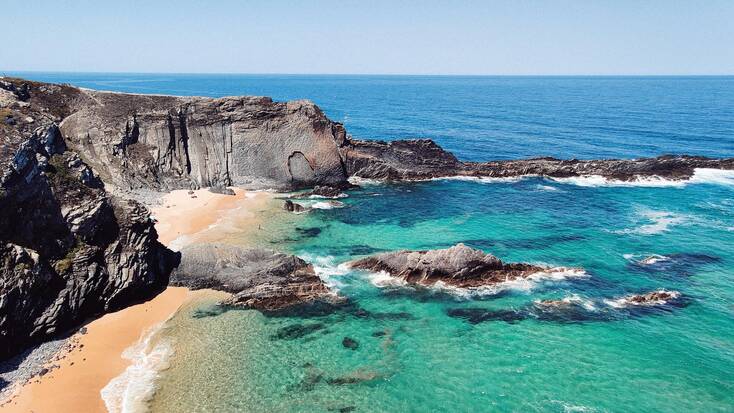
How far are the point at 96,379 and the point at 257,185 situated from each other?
129 ft

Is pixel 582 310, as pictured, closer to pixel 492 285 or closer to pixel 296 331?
pixel 492 285

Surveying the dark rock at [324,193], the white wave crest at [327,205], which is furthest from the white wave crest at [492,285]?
the dark rock at [324,193]

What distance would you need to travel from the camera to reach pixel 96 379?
83.0ft

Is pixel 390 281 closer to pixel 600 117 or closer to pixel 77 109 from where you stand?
pixel 77 109

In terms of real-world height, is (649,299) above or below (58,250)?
below

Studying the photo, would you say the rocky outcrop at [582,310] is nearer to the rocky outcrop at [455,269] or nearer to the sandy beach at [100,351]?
the rocky outcrop at [455,269]

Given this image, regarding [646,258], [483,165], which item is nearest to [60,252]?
[646,258]

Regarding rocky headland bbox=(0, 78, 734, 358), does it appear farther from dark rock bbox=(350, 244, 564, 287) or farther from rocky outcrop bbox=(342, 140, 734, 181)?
rocky outcrop bbox=(342, 140, 734, 181)

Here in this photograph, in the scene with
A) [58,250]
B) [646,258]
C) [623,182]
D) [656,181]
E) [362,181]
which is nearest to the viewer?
[58,250]

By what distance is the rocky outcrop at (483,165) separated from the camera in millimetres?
69375

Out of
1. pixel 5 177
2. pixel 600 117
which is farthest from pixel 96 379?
pixel 600 117

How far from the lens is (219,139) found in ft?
202

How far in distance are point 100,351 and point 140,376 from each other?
4.10 metres

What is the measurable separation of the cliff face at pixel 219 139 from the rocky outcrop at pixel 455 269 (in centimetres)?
3009
